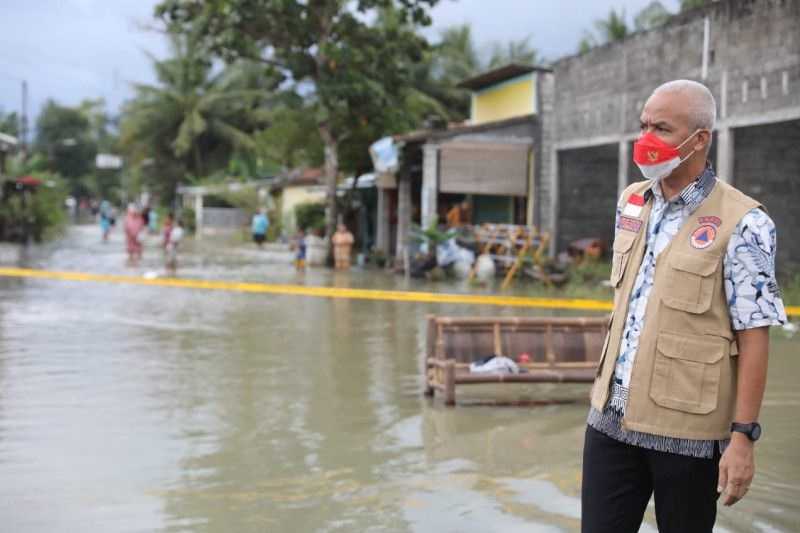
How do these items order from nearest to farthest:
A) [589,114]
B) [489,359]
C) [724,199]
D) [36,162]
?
[724,199] < [489,359] < [589,114] < [36,162]

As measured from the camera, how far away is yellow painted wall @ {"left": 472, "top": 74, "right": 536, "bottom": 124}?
73.7 feet

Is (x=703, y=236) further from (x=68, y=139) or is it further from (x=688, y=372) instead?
(x=68, y=139)

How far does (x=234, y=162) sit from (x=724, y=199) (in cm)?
4999

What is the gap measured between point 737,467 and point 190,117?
49277 mm

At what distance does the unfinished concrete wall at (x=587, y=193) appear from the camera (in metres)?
20.3

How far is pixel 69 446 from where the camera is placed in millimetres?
6055

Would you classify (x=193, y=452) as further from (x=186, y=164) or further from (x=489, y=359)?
(x=186, y=164)

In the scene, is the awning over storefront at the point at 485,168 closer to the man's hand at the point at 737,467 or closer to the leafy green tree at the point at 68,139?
the man's hand at the point at 737,467

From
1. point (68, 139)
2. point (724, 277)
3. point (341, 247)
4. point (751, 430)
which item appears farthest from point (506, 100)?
point (68, 139)

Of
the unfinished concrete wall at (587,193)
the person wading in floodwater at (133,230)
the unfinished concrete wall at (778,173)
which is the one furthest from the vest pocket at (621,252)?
the person wading in floodwater at (133,230)

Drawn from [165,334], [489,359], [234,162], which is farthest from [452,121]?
[489,359]

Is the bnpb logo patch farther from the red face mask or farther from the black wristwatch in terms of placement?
the black wristwatch

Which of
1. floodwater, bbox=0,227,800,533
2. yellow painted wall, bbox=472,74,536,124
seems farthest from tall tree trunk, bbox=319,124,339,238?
floodwater, bbox=0,227,800,533

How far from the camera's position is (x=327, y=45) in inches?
917
